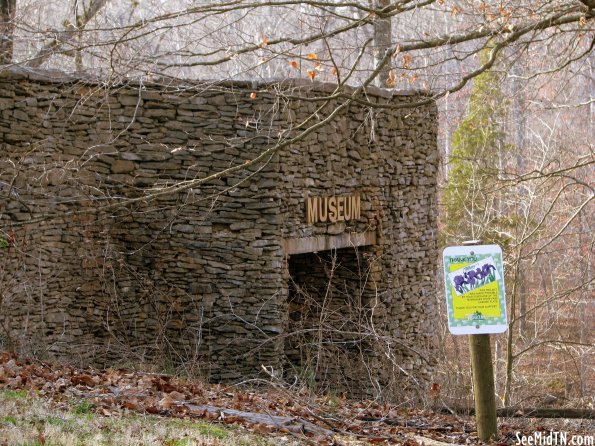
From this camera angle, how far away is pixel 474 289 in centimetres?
568

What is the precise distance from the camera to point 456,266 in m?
5.71

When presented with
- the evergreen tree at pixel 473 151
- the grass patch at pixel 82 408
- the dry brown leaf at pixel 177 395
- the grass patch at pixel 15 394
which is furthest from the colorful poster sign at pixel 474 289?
the evergreen tree at pixel 473 151

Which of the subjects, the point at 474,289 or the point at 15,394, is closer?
the point at 474,289

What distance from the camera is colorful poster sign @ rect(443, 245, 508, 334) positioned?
5.66 metres

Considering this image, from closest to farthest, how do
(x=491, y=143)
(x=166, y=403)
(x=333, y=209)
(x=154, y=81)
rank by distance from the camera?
(x=166, y=403) < (x=154, y=81) < (x=333, y=209) < (x=491, y=143)

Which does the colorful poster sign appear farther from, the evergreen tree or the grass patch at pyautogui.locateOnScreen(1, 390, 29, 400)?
the evergreen tree

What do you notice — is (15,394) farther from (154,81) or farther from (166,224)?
(154,81)

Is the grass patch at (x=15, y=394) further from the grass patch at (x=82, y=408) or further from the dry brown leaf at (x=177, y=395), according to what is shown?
the dry brown leaf at (x=177, y=395)

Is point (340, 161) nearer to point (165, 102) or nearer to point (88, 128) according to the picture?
point (165, 102)

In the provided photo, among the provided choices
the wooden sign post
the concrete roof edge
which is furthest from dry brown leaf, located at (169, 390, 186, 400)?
the concrete roof edge

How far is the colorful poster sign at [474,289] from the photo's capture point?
566 centimetres

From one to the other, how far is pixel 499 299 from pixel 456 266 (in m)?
0.32

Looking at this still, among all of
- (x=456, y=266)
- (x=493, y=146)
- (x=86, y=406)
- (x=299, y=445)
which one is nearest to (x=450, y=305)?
(x=456, y=266)

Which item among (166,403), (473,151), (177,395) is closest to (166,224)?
(177,395)
